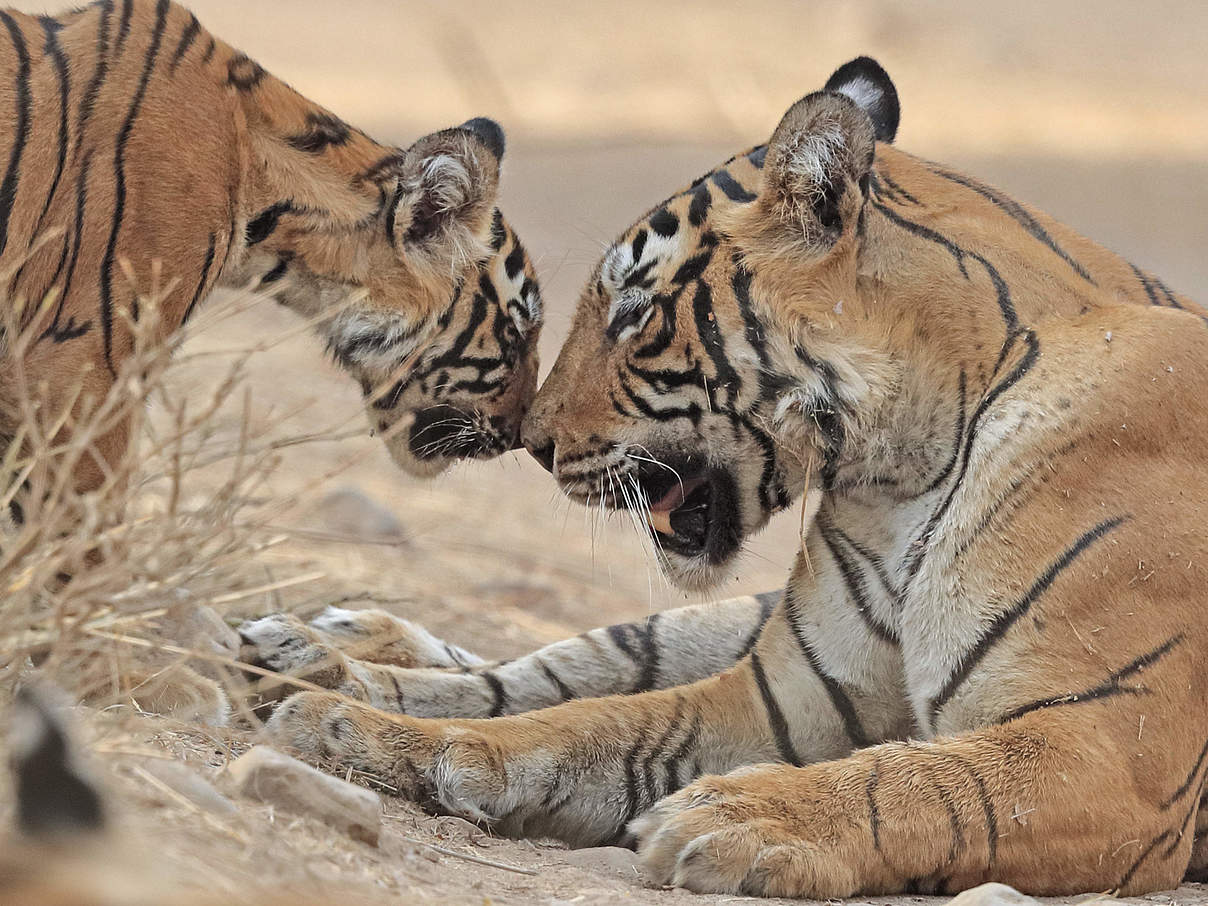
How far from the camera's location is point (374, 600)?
4.25m

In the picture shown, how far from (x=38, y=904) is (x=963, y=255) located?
2161 mm

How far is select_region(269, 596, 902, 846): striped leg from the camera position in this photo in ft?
9.09

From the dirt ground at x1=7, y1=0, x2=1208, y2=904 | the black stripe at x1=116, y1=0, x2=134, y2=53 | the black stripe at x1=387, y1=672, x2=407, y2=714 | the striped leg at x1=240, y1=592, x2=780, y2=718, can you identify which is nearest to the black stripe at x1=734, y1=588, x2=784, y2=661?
the striped leg at x1=240, y1=592, x2=780, y2=718

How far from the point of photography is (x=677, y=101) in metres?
13.8

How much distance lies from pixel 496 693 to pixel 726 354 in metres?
1.04

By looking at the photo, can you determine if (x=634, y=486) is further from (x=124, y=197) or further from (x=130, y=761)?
(x=130, y=761)

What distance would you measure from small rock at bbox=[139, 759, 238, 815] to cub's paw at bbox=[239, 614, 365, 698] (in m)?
1.27

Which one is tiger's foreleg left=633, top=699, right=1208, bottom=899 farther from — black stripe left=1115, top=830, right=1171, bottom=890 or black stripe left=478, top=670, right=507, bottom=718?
black stripe left=478, top=670, right=507, bottom=718

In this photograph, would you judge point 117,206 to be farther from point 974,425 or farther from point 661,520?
point 974,425

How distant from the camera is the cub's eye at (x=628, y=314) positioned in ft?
10.1

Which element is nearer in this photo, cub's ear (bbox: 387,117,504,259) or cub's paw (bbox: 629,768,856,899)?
cub's paw (bbox: 629,768,856,899)

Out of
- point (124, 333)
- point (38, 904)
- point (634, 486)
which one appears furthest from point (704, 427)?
point (38, 904)

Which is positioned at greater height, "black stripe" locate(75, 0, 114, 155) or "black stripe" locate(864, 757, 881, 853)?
"black stripe" locate(75, 0, 114, 155)

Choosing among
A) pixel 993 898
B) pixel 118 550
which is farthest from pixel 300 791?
pixel 993 898
